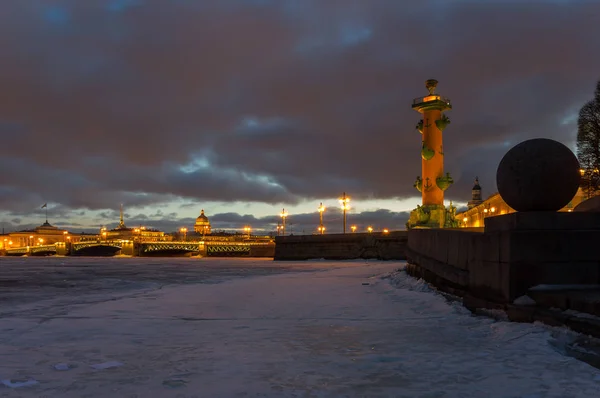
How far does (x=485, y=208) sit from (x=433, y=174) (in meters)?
71.2

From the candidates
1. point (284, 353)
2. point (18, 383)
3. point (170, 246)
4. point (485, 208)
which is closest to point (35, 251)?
point (170, 246)

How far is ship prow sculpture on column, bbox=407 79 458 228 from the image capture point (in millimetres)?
34531

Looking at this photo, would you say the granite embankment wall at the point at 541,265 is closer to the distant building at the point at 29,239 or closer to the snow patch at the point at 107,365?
the snow patch at the point at 107,365

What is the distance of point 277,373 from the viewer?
3939mm

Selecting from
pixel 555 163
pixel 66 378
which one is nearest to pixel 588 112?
pixel 555 163

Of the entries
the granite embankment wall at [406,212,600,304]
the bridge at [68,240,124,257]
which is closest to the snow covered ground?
the granite embankment wall at [406,212,600,304]

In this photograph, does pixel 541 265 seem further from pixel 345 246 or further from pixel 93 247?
pixel 93 247

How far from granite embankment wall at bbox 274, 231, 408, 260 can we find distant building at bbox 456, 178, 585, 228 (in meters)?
6.29

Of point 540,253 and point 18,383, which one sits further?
point 540,253

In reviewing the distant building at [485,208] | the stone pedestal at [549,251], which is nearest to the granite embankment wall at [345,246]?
the distant building at [485,208]

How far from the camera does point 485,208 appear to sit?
327ft

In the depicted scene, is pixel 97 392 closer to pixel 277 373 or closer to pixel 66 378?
pixel 66 378

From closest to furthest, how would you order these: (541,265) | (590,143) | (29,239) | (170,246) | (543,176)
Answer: (541,265) → (543,176) → (590,143) → (170,246) → (29,239)

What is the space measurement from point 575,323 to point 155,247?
10109 cm
